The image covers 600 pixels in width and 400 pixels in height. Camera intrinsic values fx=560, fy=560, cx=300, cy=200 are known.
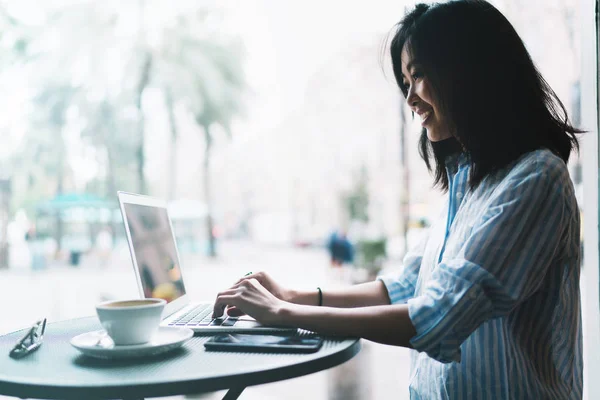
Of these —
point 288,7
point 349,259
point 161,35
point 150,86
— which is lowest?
point 349,259

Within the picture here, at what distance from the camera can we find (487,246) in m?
0.86

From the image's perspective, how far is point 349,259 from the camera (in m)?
9.03

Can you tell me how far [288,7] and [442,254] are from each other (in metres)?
12.0

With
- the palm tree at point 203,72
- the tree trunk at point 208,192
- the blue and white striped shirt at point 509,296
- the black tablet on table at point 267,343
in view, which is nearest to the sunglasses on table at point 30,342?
the black tablet on table at point 267,343

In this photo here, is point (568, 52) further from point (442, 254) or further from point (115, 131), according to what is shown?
point (115, 131)

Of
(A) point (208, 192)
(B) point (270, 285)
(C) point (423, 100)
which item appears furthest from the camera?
(A) point (208, 192)

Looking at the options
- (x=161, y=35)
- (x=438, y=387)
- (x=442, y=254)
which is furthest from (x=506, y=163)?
(x=161, y=35)

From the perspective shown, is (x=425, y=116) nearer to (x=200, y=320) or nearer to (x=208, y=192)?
(x=200, y=320)

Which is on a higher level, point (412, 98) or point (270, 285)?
point (412, 98)

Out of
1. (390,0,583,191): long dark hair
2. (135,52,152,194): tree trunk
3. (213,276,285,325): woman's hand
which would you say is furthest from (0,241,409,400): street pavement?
(135,52,152,194): tree trunk

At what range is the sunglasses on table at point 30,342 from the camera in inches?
34.9

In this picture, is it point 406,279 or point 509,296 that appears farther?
point 406,279

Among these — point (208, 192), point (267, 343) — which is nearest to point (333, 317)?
point (267, 343)

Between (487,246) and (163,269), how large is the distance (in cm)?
71
